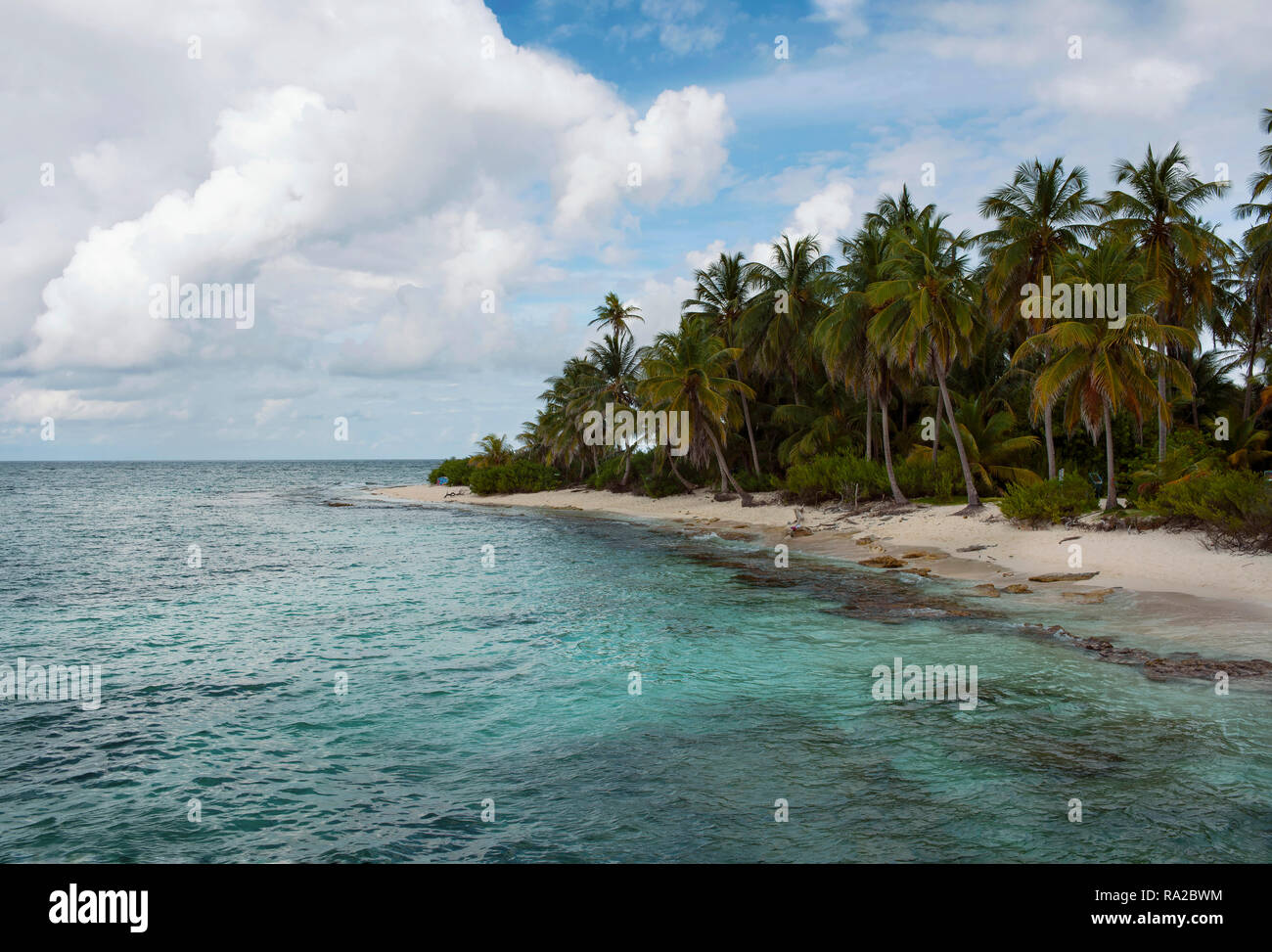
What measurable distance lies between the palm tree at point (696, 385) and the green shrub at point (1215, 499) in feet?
67.0

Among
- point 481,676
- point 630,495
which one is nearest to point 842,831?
point 481,676

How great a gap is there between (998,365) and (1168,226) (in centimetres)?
1191

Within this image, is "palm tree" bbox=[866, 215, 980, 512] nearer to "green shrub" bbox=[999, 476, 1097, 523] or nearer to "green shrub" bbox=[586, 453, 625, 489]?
"green shrub" bbox=[999, 476, 1097, 523]

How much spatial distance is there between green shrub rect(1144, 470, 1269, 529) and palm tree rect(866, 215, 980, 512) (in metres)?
7.85

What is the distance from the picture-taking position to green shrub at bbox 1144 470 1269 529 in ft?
58.1

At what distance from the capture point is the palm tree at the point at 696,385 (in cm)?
3850

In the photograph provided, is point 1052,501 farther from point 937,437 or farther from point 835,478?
point 835,478

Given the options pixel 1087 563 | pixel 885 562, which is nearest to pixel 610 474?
pixel 885 562

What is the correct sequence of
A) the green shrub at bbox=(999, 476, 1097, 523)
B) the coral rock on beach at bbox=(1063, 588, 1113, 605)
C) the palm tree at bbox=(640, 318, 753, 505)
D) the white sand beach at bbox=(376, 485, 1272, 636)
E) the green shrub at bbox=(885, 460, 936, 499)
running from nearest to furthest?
the white sand beach at bbox=(376, 485, 1272, 636) → the coral rock on beach at bbox=(1063, 588, 1113, 605) → the green shrub at bbox=(999, 476, 1097, 523) → the green shrub at bbox=(885, 460, 936, 499) → the palm tree at bbox=(640, 318, 753, 505)

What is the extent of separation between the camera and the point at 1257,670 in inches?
419

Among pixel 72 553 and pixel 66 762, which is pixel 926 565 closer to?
pixel 66 762

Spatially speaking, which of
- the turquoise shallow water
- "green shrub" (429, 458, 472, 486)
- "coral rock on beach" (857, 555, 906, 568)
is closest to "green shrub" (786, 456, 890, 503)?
"coral rock on beach" (857, 555, 906, 568)

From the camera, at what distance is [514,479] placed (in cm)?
6156

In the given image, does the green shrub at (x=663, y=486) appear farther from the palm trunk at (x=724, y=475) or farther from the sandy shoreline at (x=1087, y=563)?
the sandy shoreline at (x=1087, y=563)
